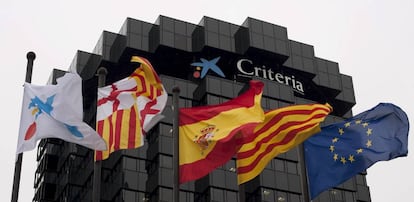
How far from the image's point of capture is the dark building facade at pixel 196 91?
83.8m

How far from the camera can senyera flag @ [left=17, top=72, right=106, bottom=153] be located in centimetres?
3353

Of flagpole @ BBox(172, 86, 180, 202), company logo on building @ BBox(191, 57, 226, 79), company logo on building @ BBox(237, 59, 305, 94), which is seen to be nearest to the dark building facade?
company logo on building @ BBox(237, 59, 305, 94)

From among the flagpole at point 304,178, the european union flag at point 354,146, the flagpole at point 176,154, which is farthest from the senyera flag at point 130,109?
the european union flag at point 354,146

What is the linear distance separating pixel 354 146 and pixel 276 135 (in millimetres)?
3970

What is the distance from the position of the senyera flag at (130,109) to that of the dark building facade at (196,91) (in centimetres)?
4468

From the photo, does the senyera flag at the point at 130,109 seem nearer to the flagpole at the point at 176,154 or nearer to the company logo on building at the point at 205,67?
the flagpole at the point at 176,154

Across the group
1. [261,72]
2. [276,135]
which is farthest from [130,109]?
[261,72]

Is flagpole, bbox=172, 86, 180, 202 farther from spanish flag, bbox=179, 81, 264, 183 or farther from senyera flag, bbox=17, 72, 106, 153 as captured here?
senyera flag, bbox=17, 72, 106, 153

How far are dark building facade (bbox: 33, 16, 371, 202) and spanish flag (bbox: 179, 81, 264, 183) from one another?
4522 centimetres

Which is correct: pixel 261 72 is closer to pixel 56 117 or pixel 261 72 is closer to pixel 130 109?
pixel 130 109

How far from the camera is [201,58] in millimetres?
95062

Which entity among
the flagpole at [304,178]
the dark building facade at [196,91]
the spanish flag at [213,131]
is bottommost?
the flagpole at [304,178]

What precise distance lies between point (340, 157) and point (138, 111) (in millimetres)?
9494

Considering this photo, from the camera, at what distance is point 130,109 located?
1441 inches
